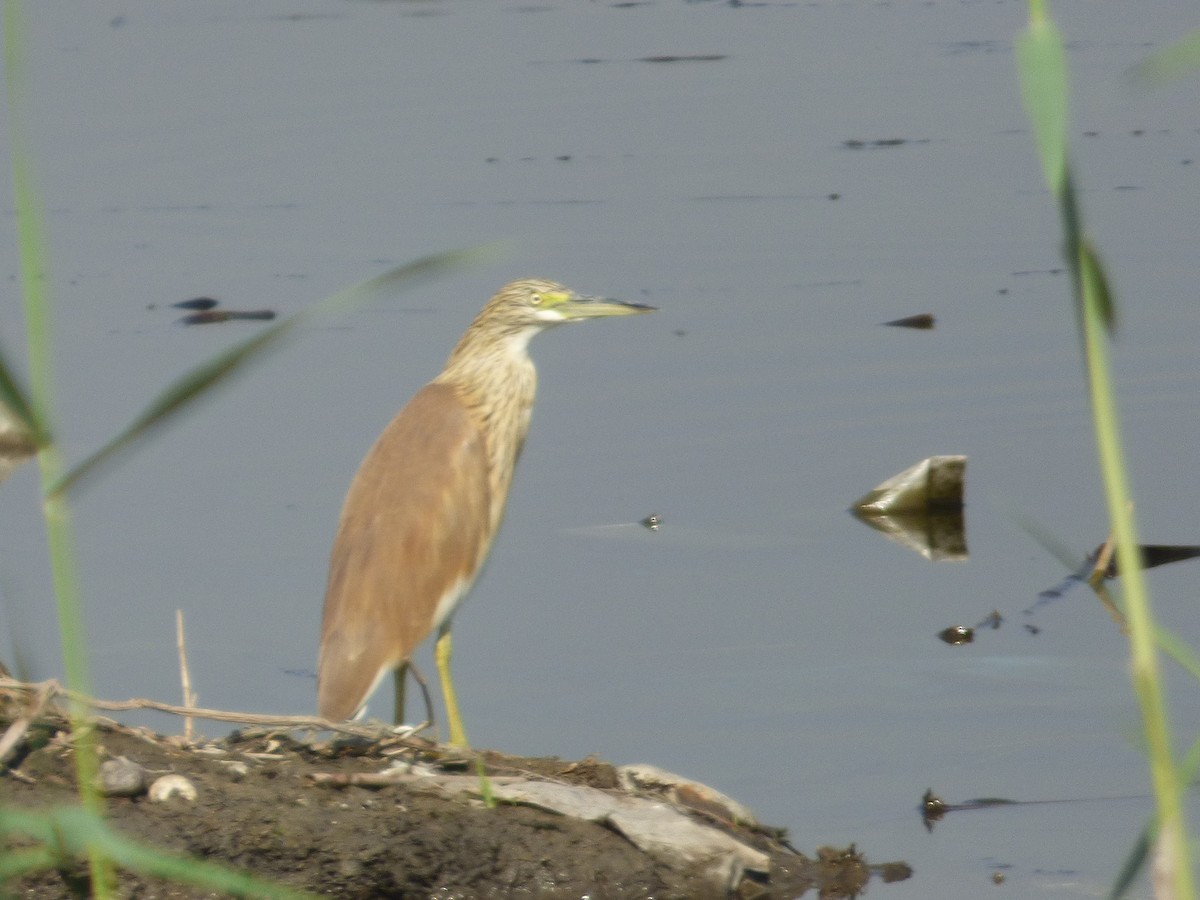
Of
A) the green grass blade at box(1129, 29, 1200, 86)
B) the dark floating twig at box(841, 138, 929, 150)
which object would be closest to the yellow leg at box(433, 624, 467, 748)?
the green grass blade at box(1129, 29, 1200, 86)

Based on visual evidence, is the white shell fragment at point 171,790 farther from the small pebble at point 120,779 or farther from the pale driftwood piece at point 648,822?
the pale driftwood piece at point 648,822

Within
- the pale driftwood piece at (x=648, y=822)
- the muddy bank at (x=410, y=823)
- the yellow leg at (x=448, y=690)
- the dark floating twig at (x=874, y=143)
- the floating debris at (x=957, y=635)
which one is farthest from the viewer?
the dark floating twig at (x=874, y=143)

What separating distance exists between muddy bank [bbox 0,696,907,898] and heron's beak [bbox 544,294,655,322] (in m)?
1.73

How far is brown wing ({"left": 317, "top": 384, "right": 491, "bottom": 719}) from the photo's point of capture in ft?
15.8

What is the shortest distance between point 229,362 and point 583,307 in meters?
4.42

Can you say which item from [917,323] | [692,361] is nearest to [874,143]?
[917,323]

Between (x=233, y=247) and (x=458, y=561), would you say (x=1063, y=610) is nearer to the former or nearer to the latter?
(x=458, y=561)

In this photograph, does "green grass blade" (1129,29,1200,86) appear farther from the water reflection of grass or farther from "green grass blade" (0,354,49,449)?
"green grass blade" (0,354,49,449)

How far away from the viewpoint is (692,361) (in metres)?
7.38

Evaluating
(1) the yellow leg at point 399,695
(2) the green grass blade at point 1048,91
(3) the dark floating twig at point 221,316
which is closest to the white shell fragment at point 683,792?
(1) the yellow leg at point 399,695

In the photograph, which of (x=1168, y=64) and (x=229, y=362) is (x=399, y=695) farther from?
(x=1168, y=64)

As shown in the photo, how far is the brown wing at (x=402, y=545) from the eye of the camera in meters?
4.80

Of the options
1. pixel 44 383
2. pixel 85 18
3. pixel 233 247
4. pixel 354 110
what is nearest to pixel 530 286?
pixel 233 247

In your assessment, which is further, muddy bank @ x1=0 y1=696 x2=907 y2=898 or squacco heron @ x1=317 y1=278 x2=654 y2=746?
squacco heron @ x1=317 y1=278 x2=654 y2=746
